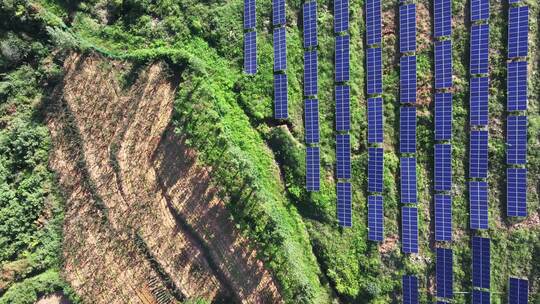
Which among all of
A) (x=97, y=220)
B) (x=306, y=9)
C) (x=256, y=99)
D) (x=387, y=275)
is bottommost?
(x=387, y=275)

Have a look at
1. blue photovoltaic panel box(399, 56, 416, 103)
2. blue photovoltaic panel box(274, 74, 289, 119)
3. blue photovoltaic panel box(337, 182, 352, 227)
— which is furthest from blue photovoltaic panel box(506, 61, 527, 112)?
blue photovoltaic panel box(274, 74, 289, 119)

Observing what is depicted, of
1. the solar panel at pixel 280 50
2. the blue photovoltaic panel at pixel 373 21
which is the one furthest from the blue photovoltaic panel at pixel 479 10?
the solar panel at pixel 280 50

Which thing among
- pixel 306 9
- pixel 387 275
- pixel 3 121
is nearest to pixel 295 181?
pixel 387 275

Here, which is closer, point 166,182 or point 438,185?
point 438,185

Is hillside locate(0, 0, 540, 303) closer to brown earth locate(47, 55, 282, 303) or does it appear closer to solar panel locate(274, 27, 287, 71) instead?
brown earth locate(47, 55, 282, 303)

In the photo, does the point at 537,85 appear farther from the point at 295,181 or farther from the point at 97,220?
the point at 97,220

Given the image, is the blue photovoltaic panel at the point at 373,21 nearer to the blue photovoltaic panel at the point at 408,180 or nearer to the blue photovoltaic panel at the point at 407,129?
the blue photovoltaic panel at the point at 407,129
